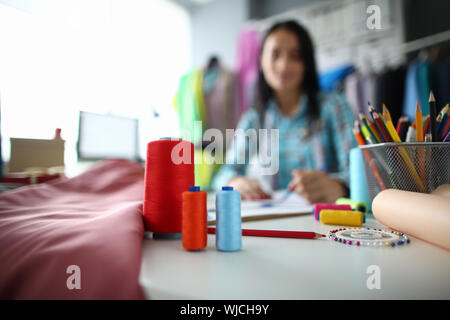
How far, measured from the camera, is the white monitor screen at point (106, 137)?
3.89 ft

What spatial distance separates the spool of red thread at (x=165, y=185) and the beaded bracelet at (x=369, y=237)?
0.23 metres

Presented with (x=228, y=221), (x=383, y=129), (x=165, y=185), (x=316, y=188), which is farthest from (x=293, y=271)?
(x=316, y=188)

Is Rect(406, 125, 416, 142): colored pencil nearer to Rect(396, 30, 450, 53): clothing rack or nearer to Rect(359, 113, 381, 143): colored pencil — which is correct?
Rect(359, 113, 381, 143): colored pencil

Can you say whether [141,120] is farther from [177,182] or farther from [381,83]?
[381,83]

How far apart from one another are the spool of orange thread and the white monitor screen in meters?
1.00

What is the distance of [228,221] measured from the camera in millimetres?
355

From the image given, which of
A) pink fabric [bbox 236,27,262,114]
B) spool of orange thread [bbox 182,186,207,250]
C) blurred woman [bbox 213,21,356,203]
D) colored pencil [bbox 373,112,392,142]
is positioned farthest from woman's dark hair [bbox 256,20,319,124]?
spool of orange thread [bbox 182,186,207,250]

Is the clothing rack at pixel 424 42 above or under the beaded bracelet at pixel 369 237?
above

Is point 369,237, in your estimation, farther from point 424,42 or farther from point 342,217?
point 424,42

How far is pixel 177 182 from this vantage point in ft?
1.36

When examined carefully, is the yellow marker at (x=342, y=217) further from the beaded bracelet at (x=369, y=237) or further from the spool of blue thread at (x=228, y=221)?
the spool of blue thread at (x=228, y=221)

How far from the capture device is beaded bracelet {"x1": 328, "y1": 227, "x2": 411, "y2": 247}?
360 millimetres

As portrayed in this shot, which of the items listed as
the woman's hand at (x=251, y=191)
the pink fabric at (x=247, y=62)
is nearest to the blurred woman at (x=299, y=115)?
the woman's hand at (x=251, y=191)

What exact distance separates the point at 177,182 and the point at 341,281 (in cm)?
26
